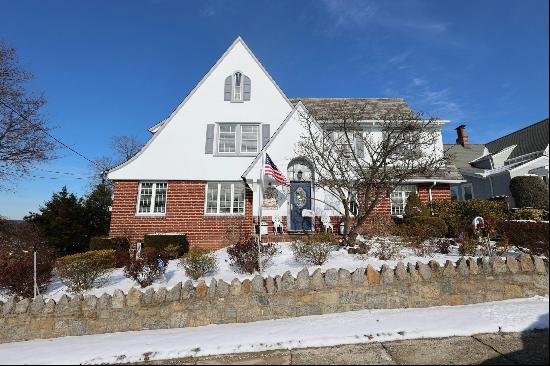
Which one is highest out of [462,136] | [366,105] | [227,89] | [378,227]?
[462,136]

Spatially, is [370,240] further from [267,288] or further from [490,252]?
[267,288]

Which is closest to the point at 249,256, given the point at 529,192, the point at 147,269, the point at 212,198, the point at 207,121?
the point at 147,269

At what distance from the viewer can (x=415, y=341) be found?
4617mm

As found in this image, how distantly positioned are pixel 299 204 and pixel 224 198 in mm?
3790

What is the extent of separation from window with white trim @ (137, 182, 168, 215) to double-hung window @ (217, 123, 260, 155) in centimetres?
351

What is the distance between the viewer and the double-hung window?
612 inches

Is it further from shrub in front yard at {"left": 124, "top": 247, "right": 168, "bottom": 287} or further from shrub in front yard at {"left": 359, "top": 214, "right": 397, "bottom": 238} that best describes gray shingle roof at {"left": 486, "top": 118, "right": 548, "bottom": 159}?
shrub in front yard at {"left": 124, "top": 247, "right": 168, "bottom": 287}

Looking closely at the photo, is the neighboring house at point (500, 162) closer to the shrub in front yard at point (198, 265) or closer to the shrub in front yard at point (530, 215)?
the shrub in front yard at point (530, 215)

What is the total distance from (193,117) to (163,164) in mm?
2912

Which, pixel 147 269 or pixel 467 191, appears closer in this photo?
pixel 147 269

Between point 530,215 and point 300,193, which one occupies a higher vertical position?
point 300,193

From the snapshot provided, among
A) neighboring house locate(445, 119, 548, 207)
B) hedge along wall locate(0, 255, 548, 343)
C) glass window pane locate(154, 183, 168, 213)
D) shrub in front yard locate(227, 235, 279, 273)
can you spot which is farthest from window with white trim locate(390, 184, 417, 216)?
glass window pane locate(154, 183, 168, 213)

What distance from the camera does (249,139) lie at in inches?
620

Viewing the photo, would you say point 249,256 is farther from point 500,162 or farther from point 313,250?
point 500,162
